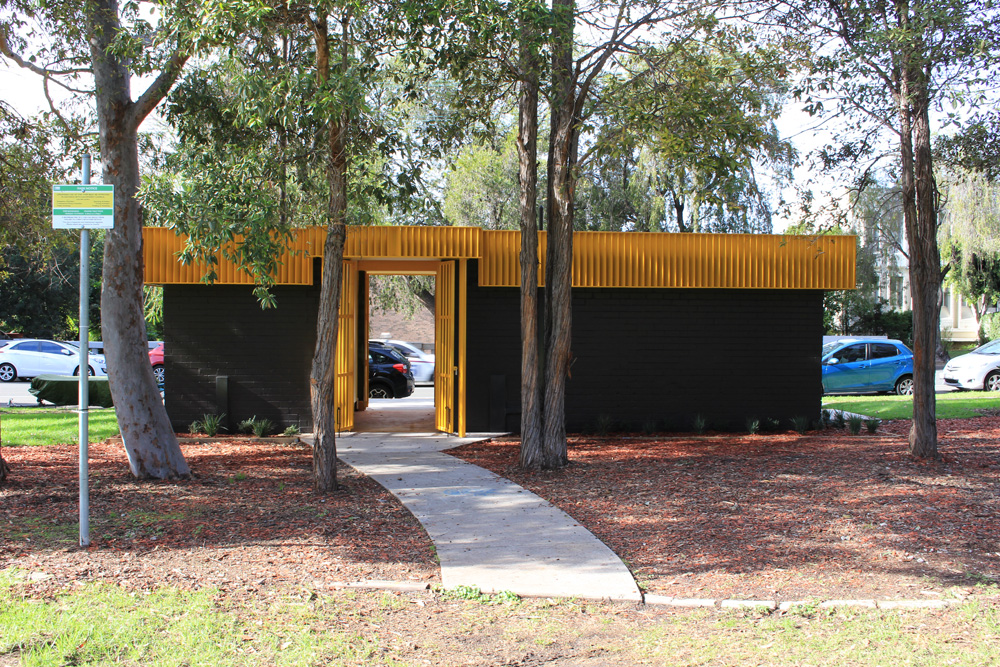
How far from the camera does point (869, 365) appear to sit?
19.8m

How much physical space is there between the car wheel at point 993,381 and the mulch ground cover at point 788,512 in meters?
11.0

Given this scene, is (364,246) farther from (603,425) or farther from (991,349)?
(991,349)

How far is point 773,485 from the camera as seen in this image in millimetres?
8570

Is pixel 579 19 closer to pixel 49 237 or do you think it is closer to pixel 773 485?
pixel 773 485

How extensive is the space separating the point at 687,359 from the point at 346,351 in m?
5.35

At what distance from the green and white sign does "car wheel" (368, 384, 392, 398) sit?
12.5m

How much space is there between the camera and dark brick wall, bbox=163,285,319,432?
12.6 metres

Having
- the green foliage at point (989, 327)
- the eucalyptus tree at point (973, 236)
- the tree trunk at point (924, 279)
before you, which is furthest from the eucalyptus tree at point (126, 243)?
the green foliage at point (989, 327)

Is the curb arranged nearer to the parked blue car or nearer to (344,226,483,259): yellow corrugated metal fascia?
(344,226,483,259): yellow corrugated metal fascia

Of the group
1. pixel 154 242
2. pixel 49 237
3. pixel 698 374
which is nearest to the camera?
pixel 49 237

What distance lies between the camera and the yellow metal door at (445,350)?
12.7 metres

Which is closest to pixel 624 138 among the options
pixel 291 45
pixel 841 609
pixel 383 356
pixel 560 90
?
pixel 560 90

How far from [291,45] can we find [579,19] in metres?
3.28

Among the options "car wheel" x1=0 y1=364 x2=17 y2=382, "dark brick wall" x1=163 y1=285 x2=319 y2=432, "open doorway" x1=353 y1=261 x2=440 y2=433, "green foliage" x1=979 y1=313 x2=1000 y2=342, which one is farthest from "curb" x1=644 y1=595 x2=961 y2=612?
"green foliage" x1=979 y1=313 x2=1000 y2=342
